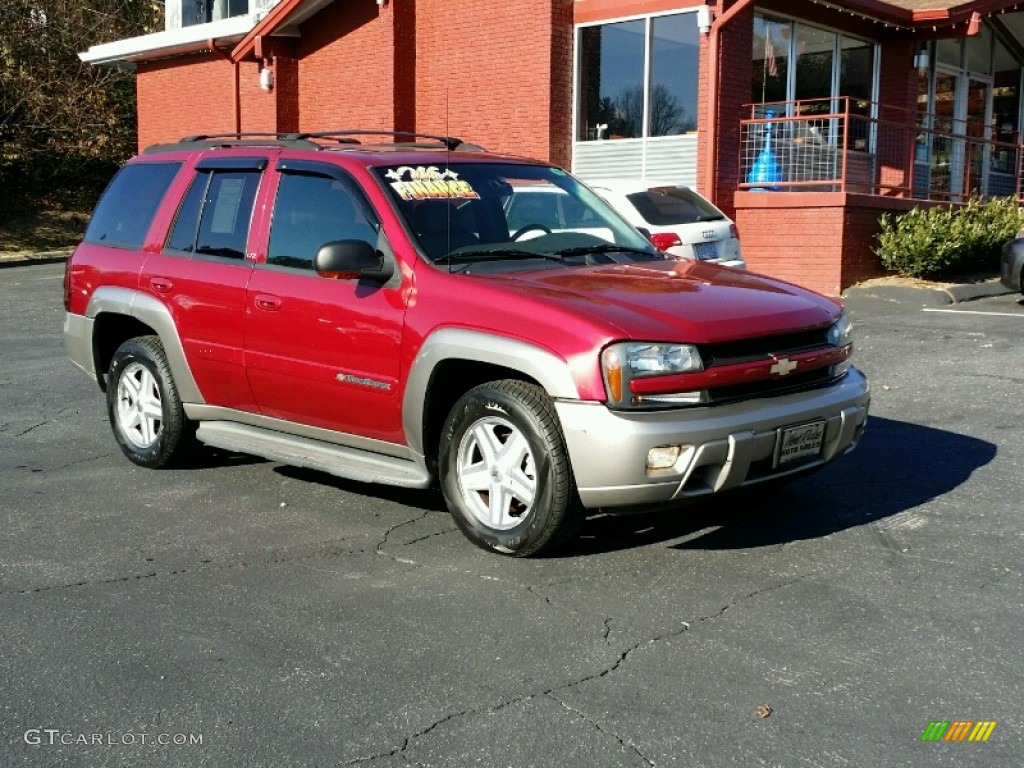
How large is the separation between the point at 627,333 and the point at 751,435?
669mm

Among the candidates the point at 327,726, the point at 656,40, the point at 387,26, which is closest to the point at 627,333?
the point at 327,726

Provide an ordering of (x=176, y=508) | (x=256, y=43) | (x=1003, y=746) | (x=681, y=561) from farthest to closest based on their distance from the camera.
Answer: (x=256, y=43), (x=176, y=508), (x=681, y=561), (x=1003, y=746)

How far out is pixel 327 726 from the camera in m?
3.54

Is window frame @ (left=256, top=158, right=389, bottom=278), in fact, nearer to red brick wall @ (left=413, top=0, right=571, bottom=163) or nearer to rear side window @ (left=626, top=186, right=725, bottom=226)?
rear side window @ (left=626, top=186, right=725, bottom=226)

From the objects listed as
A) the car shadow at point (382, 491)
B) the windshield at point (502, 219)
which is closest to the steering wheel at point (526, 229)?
the windshield at point (502, 219)

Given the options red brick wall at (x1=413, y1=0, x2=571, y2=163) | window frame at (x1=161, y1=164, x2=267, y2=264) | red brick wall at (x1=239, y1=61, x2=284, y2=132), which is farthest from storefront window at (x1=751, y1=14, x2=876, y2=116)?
window frame at (x1=161, y1=164, x2=267, y2=264)

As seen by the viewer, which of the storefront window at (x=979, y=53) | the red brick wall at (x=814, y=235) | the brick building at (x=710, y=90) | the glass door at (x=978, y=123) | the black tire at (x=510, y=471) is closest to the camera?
the black tire at (x=510, y=471)

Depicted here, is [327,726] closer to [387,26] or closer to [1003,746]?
[1003,746]

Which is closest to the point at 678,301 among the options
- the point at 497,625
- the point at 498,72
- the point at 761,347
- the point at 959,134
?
the point at 761,347

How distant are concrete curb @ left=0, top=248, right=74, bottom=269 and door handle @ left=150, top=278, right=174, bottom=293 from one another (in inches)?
697

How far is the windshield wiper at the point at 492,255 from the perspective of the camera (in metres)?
5.50

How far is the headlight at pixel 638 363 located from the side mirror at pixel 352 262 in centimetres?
131

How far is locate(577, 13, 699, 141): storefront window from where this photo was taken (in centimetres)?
1728

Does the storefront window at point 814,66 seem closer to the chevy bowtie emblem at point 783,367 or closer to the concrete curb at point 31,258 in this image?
the chevy bowtie emblem at point 783,367
